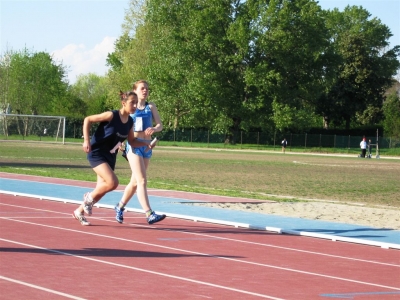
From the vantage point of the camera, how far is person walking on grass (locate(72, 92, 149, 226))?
11703 mm

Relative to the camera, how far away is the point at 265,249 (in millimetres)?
10664

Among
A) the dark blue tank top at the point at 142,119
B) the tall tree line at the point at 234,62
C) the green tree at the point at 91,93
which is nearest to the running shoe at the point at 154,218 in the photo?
the dark blue tank top at the point at 142,119

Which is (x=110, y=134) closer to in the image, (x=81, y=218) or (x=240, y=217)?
(x=81, y=218)

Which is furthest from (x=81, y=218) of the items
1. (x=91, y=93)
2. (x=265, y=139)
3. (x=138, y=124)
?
(x=91, y=93)

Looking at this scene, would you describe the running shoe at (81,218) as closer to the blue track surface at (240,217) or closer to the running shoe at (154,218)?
the running shoe at (154,218)

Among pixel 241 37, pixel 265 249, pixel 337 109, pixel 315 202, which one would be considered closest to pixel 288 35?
pixel 241 37

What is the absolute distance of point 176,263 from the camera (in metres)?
9.05

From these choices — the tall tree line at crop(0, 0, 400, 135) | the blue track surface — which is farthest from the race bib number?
the tall tree line at crop(0, 0, 400, 135)

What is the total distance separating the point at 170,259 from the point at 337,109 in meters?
86.2

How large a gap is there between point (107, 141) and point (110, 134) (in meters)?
0.15

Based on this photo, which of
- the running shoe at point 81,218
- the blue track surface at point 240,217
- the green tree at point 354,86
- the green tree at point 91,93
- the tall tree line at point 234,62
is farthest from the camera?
the green tree at point 91,93

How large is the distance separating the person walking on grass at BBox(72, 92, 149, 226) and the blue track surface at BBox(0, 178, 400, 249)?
2.36 metres

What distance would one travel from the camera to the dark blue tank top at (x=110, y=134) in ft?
38.7

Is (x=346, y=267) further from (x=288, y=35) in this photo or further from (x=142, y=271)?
(x=288, y=35)
